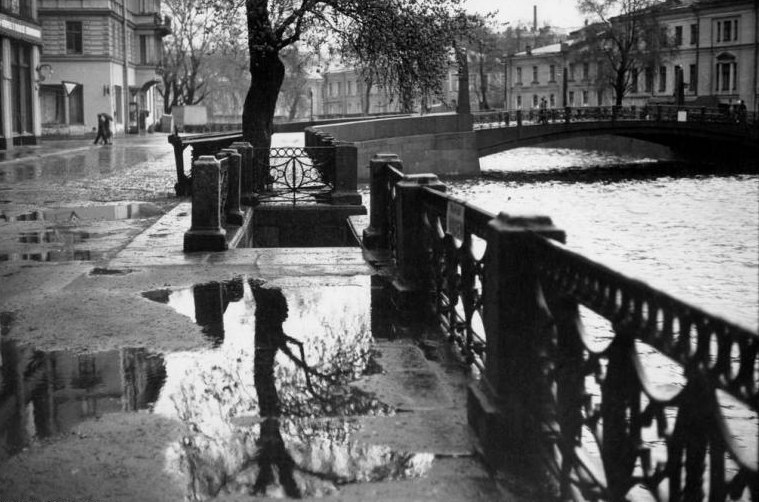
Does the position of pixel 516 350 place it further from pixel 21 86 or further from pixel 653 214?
pixel 21 86

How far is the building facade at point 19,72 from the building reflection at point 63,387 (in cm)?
3179

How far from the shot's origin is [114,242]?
11945mm

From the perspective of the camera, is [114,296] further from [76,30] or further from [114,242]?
[76,30]

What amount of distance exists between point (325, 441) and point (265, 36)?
58.4ft

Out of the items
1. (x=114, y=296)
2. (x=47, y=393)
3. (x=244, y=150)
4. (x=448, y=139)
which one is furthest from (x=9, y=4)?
(x=47, y=393)

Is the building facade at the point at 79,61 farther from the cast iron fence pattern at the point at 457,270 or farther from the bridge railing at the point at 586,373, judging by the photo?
the bridge railing at the point at 586,373

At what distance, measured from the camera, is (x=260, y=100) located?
22.2 meters

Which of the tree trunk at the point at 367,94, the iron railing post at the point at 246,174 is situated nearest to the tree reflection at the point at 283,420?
the iron railing post at the point at 246,174

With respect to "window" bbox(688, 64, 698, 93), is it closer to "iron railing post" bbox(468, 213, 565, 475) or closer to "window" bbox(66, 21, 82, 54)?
"window" bbox(66, 21, 82, 54)

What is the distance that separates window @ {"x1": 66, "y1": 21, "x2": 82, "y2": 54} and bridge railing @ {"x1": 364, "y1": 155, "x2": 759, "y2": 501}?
53546 mm

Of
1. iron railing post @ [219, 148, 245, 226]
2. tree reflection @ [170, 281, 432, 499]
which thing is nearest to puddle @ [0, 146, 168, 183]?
iron railing post @ [219, 148, 245, 226]

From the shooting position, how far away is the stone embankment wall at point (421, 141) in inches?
1441

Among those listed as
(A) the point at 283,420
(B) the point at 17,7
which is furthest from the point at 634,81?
(A) the point at 283,420

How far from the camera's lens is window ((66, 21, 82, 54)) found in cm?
5544
